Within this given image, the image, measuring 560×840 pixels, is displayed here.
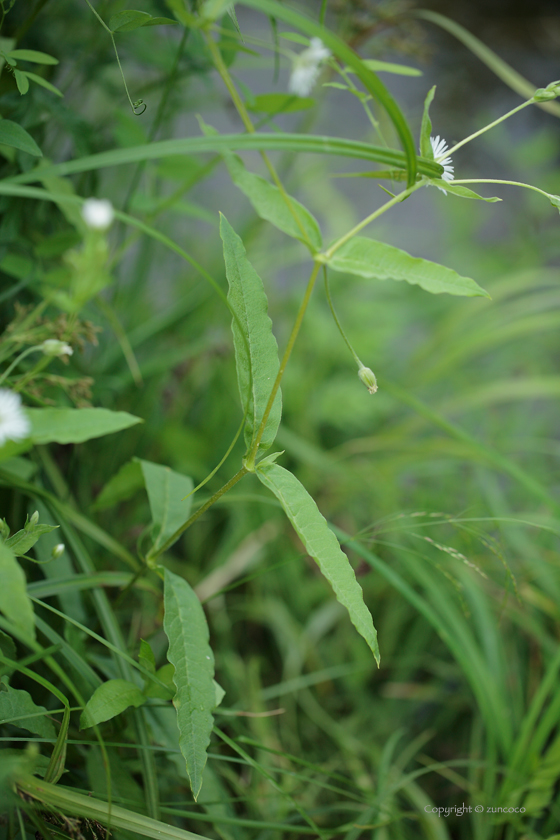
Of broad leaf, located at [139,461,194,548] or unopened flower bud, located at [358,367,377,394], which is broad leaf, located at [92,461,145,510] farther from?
unopened flower bud, located at [358,367,377,394]

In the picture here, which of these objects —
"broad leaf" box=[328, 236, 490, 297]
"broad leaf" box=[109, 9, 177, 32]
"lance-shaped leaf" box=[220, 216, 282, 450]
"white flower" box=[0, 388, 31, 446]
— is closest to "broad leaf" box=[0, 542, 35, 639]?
"white flower" box=[0, 388, 31, 446]

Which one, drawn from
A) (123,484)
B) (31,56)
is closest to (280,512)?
(123,484)

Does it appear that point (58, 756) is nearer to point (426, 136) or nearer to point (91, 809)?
point (91, 809)

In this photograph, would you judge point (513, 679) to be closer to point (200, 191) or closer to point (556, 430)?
point (556, 430)

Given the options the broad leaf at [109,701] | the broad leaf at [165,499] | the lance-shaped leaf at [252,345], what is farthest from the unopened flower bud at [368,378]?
the broad leaf at [109,701]

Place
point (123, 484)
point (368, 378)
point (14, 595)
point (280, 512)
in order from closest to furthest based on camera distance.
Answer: point (14, 595) → point (368, 378) → point (123, 484) → point (280, 512)

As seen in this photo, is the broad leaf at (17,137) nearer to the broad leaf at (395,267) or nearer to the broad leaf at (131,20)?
the broad leaf at (131,20)
